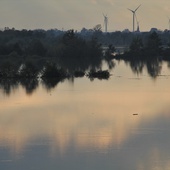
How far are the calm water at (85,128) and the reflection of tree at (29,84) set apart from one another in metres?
0.08

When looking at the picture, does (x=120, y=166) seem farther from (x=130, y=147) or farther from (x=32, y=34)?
(x=32, y=34)

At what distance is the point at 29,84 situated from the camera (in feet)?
82.8

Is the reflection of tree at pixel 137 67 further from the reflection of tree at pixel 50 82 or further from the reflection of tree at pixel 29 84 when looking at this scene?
the reflection of tree at pixel 29 84

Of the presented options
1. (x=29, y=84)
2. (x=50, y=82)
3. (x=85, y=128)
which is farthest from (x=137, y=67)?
(x=85, y=128)

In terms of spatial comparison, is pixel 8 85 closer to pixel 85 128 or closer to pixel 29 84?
pixel 29 84

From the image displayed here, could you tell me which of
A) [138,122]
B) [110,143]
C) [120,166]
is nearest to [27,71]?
[138,122]

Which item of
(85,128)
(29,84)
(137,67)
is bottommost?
(85,128)

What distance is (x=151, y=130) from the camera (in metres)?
12.8

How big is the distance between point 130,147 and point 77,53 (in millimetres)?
38670

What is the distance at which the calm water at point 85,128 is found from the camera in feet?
32.8

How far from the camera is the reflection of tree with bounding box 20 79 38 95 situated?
22.7 m

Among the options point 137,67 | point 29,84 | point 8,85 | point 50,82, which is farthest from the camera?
point 137,67

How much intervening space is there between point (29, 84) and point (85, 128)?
40.4ft

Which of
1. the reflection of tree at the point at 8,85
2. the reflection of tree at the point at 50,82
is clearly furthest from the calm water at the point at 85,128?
the reflection of tree at the point at 50,82
